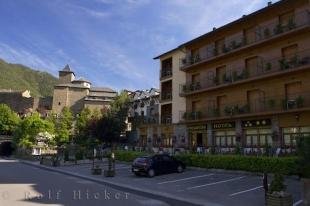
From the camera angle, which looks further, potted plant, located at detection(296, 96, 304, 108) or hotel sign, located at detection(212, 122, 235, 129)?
hotel sign, located at detection(212, 122, 235, 129)

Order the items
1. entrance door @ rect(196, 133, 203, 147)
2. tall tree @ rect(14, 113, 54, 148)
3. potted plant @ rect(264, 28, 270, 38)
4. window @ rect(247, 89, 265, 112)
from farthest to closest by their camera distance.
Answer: tall tree @ rect(14, 113, 54, 148) < entrance door @ rect(196, 133, 203, 147) < window @ rect(247, 89, 265, 112) < potted plant @ rect(264, 28, 270, 38)

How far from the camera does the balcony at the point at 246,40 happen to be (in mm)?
29938

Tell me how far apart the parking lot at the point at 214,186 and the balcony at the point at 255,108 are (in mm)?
7145

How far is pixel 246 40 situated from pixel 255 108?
20.4 ft

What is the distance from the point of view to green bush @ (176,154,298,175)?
74.9 feet

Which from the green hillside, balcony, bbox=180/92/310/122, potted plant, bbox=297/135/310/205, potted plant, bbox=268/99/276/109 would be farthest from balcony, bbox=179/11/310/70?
the green hillside

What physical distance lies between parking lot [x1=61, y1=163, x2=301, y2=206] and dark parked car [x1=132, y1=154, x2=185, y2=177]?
442 mm

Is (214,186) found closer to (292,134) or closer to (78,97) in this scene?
(292,134)

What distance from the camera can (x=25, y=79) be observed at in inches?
6816

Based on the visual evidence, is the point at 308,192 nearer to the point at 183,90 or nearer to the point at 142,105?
→ the point at 183,90

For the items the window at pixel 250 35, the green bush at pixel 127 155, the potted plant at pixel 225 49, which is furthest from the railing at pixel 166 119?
the window at pixel 250 35

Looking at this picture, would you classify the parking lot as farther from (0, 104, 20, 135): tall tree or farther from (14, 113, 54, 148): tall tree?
(0, 104, 20, 135): tall tree

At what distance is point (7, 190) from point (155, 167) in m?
11.2

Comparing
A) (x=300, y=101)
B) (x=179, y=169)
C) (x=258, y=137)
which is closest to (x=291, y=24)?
(x=300, y=101)
